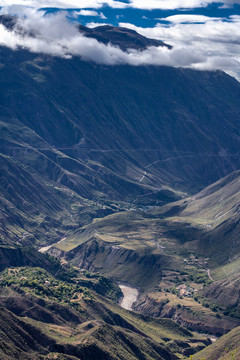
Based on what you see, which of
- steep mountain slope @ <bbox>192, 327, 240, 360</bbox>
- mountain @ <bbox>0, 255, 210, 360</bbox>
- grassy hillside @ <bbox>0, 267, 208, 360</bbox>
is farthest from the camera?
steep mountain slope @ <bbox>192, 327, 240, 360</bbox>

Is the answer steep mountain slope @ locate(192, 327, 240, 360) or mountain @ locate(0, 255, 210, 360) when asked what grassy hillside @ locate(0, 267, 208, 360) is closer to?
mountain @ locate(0, 255, 210, 360)

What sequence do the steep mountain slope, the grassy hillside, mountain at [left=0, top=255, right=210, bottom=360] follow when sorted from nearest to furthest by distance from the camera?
mountain at [left=0, top=255, right=210, bottom=360]
the grassy hillside
the steep mountain slope

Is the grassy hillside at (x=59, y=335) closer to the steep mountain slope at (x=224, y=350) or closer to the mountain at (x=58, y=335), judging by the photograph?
the mountain at (x=58, y=335)

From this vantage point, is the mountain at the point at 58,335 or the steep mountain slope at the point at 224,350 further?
the steep mountain slope at the point at 224,350

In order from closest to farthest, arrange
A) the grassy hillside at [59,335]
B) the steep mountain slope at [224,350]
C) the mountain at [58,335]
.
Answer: the mountain at [58,335] → the grassy hillside at [59,335] → the steep mountain slope at [224,350]

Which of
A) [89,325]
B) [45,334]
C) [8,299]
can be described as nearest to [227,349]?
[89,325]

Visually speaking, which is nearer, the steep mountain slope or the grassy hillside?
the grassy hillside

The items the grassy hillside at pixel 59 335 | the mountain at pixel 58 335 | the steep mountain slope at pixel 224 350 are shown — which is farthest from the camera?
the steep mountain slope at pixel 224 350

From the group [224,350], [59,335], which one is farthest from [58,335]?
[224,350]

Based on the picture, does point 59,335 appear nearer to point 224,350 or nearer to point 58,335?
point 58,335

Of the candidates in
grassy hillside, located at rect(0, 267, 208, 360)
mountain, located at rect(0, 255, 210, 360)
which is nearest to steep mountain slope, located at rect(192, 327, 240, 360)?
grassy hillside, located at rect(0, 267, 208, 360)

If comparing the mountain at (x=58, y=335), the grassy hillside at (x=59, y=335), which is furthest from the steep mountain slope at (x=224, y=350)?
the mountain at (x=58, y=335)

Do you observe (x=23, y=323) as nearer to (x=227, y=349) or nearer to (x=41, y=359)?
(x=41, y=359)
